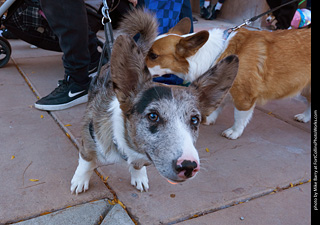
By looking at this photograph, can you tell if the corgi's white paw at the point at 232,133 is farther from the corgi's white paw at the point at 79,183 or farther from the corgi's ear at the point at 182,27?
the corgi's white paw at the point at 79,183

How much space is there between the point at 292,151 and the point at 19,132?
3.24 metres

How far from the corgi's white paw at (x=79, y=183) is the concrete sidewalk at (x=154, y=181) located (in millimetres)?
66

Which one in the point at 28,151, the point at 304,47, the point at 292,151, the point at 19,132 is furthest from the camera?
the point at 304,47

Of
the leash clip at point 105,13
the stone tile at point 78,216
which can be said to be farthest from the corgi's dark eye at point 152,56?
the stone tile at point 78,216

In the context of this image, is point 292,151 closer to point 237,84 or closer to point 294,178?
point 294,178

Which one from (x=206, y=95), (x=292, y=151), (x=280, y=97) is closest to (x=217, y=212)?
(x=206, y=95)

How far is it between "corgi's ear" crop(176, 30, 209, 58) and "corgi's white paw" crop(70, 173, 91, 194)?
6.63 feet

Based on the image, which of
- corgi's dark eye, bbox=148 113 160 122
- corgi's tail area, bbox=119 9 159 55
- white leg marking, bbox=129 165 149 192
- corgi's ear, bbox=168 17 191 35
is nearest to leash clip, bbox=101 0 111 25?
corgi's tail area, bbox=119 9 159 55

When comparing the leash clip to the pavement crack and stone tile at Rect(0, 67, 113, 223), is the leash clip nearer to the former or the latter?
stone tile at Rect(0, 67, 113, 223)

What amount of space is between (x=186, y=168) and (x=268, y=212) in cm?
125

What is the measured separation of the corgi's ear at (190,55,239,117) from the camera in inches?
82.6

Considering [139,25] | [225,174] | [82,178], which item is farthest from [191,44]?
[82,178]

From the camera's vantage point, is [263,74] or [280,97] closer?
[263,74]

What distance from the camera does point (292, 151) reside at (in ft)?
11.8
